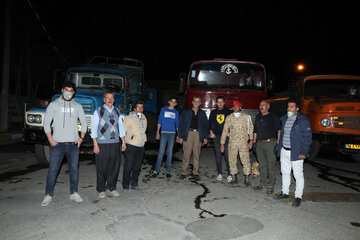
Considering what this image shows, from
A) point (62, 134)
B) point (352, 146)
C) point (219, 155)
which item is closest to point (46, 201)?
point (62, 134)

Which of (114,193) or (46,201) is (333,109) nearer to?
(114,193)

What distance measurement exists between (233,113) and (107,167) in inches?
111

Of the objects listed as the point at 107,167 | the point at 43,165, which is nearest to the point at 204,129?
the point at 107,167

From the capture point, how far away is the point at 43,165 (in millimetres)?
7762

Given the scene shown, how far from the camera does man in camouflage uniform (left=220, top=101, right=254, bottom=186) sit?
6.20 metres

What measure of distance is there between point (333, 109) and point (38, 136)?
26.1 feet

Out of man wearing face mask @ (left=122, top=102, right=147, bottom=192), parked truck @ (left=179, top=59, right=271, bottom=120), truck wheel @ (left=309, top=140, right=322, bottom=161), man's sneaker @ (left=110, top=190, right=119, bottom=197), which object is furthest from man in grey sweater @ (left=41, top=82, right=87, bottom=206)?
truck wheel @ (left=309, top=140, right=322, bottom=161)

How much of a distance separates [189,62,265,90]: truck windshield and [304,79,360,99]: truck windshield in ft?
5.33

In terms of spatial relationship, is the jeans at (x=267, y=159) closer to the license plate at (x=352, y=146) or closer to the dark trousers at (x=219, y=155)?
the dark trousers at (x=219, y=155)

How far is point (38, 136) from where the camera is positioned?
716 cm

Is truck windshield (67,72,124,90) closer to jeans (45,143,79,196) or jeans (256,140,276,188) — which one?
jeans (45,143,79,196)

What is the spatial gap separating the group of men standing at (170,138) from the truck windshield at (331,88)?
4.33 meters

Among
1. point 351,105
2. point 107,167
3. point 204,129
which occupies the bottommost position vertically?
point 107,167

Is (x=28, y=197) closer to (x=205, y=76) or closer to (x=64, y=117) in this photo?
(x=64, y=117)
